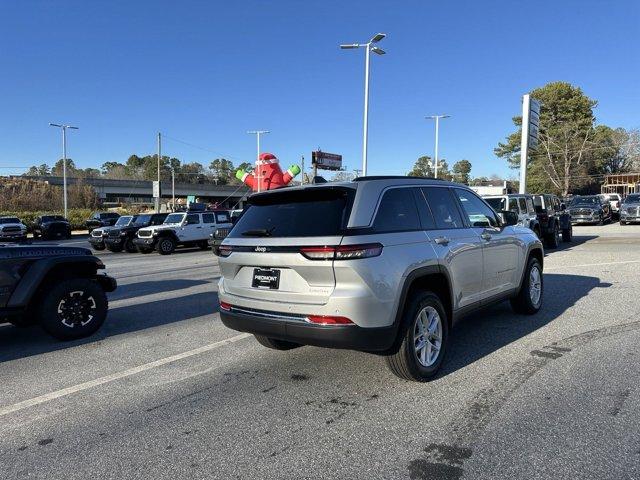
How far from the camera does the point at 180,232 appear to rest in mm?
21000

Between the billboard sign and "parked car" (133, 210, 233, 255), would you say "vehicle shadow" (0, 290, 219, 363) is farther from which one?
the billboard sign

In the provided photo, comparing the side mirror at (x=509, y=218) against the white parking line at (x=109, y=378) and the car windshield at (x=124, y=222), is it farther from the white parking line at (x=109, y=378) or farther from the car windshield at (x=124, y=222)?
the car windshield at (x=124, y=222)

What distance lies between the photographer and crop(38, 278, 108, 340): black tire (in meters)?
A: 5.85

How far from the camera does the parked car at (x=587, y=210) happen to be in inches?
1168

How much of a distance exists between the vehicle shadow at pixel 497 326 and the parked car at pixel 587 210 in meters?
23.6

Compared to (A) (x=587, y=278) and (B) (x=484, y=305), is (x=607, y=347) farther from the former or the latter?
(A) (x=587, y=278)

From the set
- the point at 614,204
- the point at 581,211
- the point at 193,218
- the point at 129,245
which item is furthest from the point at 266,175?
the point at 614,204

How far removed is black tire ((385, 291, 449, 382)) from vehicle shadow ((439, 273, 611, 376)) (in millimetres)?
292

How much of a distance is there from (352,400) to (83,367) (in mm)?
2885

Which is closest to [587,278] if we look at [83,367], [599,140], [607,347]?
[607,347]

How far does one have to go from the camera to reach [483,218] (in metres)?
5.63

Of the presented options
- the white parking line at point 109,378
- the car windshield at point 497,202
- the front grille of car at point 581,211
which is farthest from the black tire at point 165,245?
the front grille of car at point 581,211

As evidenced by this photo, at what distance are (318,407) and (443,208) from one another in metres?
2.36

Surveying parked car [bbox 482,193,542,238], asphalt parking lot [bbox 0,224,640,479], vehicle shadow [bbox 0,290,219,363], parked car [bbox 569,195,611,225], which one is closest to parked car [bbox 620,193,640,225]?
parked car [bbox 569,195,611,225]
